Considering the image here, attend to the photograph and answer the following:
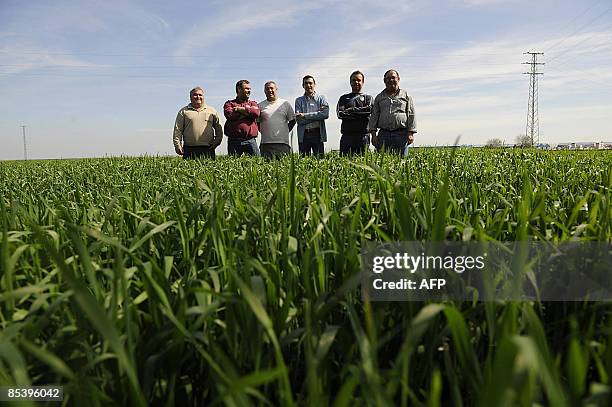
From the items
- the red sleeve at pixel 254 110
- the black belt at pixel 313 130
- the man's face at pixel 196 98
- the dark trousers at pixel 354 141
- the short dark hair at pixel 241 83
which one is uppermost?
the short dark hair at pixel 241 83

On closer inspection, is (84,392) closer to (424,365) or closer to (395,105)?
(424,365)

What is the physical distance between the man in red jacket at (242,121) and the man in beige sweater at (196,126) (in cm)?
31

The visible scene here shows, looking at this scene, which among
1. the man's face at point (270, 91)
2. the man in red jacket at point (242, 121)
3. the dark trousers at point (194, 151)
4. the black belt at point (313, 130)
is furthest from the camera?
the black belt at point (313, 130)

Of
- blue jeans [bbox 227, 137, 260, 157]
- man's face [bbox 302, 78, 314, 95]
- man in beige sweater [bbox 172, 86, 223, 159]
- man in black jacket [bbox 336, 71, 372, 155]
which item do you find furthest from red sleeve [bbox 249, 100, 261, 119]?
man in black jacket [bbox 336, 71, 372, 155]

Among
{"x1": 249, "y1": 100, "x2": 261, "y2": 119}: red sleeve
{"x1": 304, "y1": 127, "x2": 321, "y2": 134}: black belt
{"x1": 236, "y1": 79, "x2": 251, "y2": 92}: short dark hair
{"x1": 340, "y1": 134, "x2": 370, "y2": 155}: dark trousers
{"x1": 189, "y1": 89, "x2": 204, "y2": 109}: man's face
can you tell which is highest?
{"x1": 236, "y1": 79, "x2": 251, "y2": 92}: short dark hair

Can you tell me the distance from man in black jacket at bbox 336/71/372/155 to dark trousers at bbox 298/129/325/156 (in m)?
0.51

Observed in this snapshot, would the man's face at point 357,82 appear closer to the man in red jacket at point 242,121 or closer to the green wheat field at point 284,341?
the man in red jacket at point 242,121

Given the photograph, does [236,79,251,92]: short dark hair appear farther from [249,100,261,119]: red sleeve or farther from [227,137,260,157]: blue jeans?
[227,137,260,157]: blue jeans

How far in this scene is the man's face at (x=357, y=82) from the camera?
7.81m

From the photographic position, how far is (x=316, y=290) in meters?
1.11

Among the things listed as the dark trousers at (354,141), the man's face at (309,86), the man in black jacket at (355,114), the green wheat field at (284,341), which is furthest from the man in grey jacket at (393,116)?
the green wheat field at (284,341)

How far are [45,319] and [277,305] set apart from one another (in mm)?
472

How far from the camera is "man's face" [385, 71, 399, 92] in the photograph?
7.12 metres

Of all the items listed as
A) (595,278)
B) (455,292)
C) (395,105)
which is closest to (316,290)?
(455,292)
